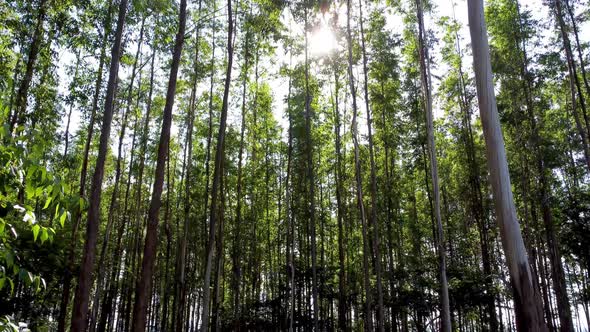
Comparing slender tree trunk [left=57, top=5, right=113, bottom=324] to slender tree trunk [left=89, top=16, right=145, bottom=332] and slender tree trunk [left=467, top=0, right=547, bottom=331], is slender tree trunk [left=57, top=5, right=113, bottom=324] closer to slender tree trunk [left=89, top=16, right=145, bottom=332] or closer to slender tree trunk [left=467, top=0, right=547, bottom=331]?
slender tree trunk [left=89, top=16, right=145, bottom=332]

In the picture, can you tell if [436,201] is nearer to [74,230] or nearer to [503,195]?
[503,195]

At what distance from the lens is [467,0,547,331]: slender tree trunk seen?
241 cm

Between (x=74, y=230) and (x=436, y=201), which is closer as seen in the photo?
(x=74, y=230)

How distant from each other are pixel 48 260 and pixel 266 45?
29.3ft

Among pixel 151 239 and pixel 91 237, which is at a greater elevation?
pixel 91 237

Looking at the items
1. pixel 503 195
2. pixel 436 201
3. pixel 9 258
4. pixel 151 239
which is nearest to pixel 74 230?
pixel 151 239

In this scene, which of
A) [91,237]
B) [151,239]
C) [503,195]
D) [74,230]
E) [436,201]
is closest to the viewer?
[503,195]

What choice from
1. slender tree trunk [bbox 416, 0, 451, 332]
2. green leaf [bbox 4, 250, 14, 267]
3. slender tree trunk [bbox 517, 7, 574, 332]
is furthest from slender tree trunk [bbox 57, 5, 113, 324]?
slender tree trunk [bbox 517, 7, 574, 332]

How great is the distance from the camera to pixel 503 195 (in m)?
2.68

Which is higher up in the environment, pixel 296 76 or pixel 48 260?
pixel 296 76

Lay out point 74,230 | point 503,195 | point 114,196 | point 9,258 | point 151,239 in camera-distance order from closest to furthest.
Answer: point 9,258, point 503,195, point 151,239, point 74,230, point 114,196

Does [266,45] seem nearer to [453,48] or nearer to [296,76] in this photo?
[296,76]

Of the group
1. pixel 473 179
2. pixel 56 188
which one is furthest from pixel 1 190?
pixel 473 179

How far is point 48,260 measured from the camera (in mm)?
9719
